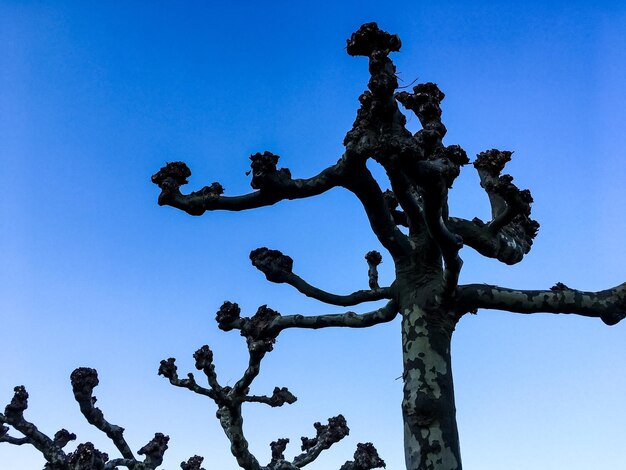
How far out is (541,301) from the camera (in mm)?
8070

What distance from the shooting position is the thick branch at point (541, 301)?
8079 millimetres

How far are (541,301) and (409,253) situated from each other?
1.79 meters

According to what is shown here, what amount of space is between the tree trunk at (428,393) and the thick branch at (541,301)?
0.39m

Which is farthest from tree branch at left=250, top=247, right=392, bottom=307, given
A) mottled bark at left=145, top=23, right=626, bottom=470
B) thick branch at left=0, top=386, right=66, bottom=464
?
thick branch at left=0, top=386, right=66, bottom=464

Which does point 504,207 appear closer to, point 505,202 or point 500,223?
point 505,202

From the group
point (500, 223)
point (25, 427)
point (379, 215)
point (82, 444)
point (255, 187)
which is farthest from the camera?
point (25, 427)

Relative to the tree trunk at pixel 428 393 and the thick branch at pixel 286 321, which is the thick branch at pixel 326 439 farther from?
the tree trunk at pixel 428 393

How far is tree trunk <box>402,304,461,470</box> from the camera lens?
281 inches

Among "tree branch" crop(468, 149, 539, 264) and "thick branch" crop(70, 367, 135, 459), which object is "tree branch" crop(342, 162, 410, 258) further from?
"thick branch" crop(70, 367, 135, 459)

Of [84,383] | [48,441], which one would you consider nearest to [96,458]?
[84,383]

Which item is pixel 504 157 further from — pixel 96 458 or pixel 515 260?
pixel 96 458

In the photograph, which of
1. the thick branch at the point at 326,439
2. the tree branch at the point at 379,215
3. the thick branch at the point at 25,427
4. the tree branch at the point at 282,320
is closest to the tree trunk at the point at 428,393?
the tree branch at the point at 282,320

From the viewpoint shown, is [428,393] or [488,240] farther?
[488,240]

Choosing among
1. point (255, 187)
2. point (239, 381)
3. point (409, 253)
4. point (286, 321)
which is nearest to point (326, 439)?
point (239, 381)
